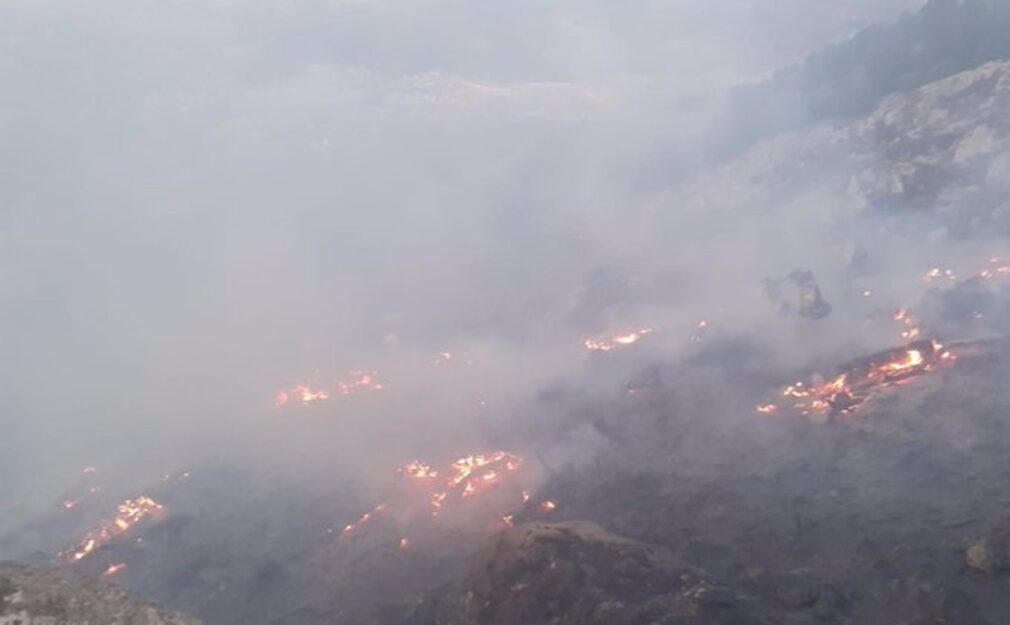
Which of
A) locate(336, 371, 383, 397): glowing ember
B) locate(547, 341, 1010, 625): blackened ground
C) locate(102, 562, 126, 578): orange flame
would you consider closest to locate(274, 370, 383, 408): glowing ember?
locate(336, 371, 383, 397): glowing ember

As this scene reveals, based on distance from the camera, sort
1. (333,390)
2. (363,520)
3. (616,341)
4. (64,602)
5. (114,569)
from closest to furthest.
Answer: (64,602), (363,520), (114,569), (616,341), (333,390)

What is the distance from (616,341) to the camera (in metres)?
18.3

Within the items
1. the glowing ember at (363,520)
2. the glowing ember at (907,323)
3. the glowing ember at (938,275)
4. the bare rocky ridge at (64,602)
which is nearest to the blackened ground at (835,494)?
the glowing ember at (907,323)

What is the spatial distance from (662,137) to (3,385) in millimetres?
22897

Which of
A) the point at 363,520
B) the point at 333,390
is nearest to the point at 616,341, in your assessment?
the point at 333,390

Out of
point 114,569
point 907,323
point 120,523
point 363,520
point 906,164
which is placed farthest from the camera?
point 906,164

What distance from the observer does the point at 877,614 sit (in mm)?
9266

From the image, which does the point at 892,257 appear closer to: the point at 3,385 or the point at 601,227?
the point at 601,227

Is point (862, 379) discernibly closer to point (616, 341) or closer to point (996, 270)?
point (996, 270)

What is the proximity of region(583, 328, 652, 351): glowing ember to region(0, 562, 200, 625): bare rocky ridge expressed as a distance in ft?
36.3

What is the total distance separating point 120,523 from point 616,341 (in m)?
9.90

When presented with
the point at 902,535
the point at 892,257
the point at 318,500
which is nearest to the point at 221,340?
the point at 318,500

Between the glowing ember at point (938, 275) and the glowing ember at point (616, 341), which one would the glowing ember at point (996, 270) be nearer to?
the glowing ember at point (938, 275)

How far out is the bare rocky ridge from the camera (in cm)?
768
